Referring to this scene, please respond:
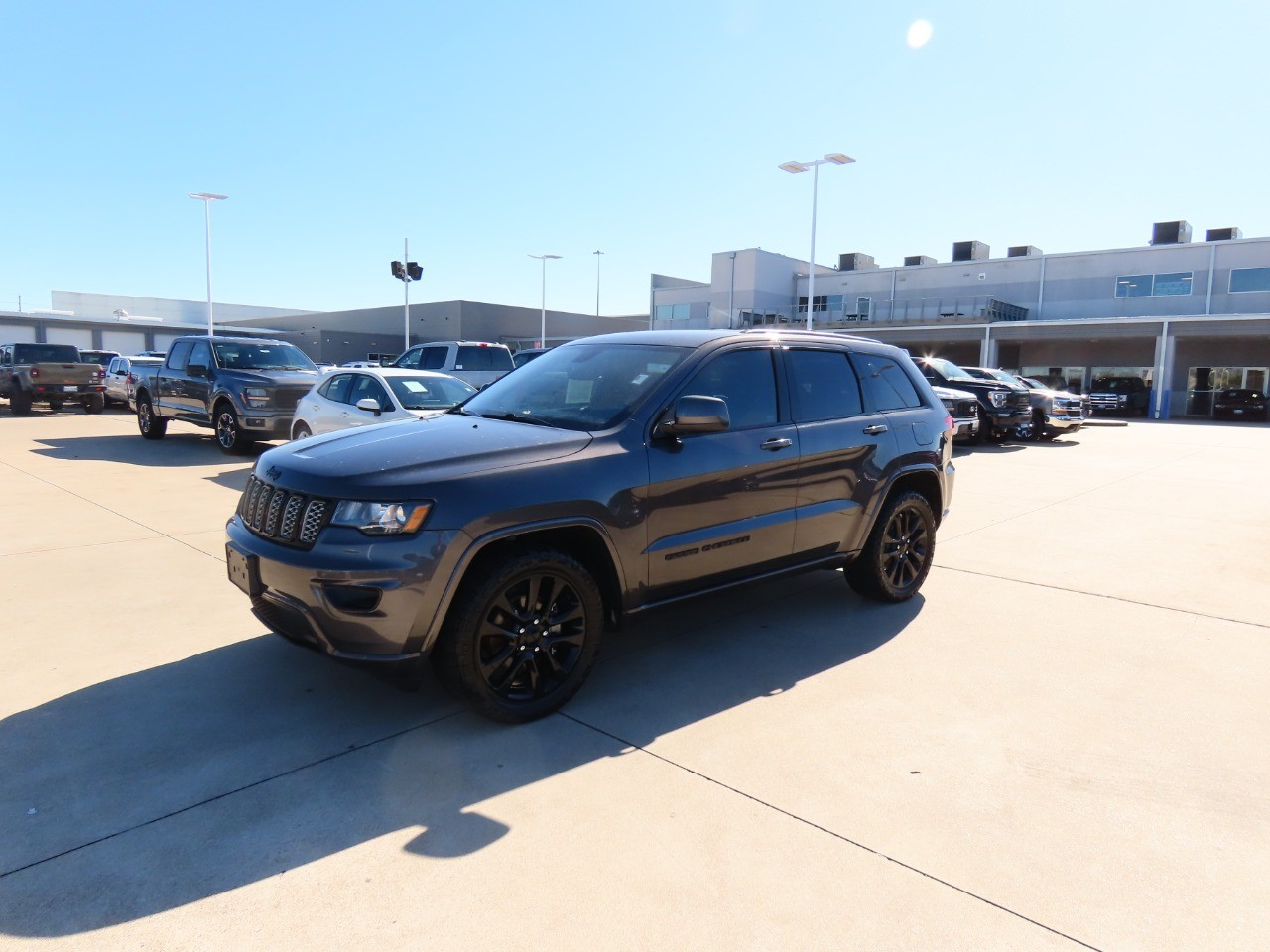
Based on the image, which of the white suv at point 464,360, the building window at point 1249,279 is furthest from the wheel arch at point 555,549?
the building window at point 1249,279

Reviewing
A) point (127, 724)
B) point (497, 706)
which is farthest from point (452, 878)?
point (127, 724)

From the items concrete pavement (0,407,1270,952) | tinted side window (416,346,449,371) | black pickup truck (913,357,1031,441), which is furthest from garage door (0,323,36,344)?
concrete pavement (0,407,1270,952)

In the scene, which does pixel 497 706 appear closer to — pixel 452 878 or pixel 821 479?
pixel 452 878

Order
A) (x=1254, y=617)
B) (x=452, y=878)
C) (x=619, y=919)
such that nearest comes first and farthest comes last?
(x=619, y=919) → (x=452, y=878) → (x=1254, y=617)

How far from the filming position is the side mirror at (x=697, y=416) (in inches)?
150

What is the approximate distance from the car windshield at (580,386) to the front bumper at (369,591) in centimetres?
110

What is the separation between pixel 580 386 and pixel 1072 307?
44.1 meters

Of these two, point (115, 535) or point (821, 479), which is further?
point (115, 535)

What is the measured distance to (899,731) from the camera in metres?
3.61

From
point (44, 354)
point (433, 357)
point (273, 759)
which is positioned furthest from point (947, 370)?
point (44, 354)

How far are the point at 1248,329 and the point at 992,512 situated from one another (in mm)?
27395

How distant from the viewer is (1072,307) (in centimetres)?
4150

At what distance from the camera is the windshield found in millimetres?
13352

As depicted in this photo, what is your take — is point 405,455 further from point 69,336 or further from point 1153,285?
point 69,336
